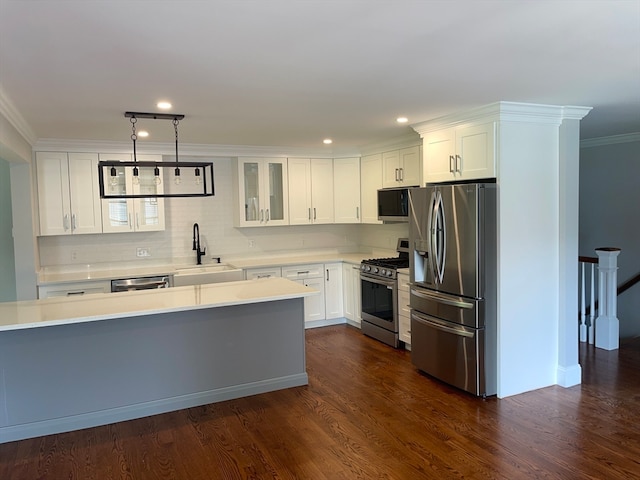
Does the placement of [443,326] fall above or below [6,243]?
below

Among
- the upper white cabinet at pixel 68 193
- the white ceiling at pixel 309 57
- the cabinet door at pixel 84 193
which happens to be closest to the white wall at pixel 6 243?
the upper white cabinet at pixel 68 193

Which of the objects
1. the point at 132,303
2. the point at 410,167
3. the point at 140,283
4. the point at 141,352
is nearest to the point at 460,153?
the point at 410,167

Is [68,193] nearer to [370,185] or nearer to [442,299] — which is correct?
[370,185]

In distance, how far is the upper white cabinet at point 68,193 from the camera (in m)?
5.16

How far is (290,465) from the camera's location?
2980 millimetres

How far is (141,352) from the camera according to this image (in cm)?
372

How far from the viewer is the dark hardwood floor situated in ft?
9.56

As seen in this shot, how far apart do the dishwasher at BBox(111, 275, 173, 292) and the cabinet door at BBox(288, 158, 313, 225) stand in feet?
5.95

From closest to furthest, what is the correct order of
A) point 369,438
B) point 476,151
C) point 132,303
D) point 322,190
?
1. point 369,438
2. point 132,303
3. point 476,151
4. point 322,190

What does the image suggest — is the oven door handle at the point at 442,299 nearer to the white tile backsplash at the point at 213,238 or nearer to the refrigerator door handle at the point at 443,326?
the refrigerator door handle at the point at 443,326

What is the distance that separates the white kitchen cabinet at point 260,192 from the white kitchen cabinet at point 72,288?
1.79m

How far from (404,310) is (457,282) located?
122cm

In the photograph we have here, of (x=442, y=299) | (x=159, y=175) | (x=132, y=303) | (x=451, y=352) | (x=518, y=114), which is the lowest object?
(x=451, y=352)

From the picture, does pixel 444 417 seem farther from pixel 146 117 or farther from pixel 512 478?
pixel 146 117
